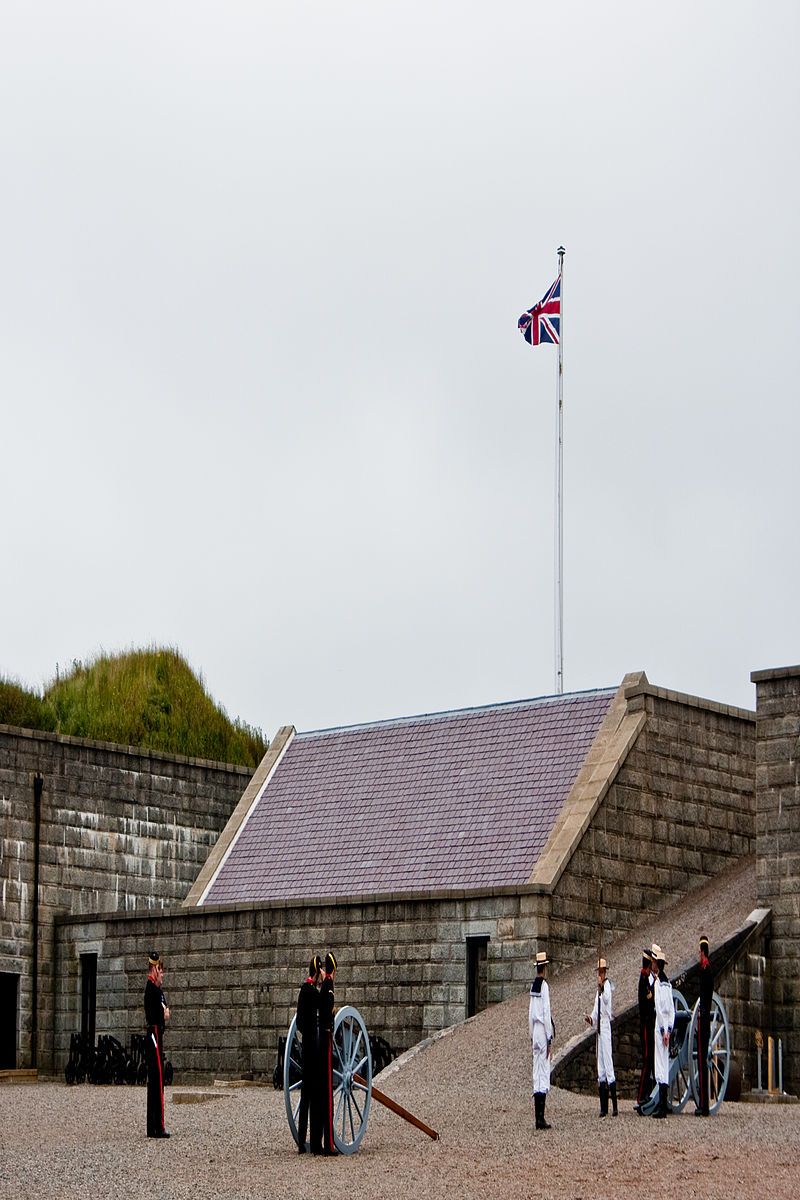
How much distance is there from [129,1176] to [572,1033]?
9.19m

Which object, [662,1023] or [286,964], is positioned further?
[286,964]

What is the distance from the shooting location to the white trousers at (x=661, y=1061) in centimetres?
1978

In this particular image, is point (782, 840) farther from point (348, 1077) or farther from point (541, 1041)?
point (348, 1077)

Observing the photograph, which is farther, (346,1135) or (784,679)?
(784,679)

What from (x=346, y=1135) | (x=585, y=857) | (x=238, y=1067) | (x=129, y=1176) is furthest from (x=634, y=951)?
(x=129, y=1176)

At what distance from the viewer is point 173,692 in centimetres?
4494

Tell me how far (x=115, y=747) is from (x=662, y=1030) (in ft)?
57.4

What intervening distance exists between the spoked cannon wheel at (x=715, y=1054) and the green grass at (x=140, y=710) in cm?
2269

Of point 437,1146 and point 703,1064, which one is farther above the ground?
point 703,1064

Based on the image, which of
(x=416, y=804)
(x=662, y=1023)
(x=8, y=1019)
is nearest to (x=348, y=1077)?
(x=662, y=1023)

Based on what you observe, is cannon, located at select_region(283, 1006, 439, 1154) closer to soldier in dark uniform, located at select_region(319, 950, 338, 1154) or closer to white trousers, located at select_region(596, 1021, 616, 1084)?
soldier in dark uniform, located at select_region(319, 950, 338, 1154)

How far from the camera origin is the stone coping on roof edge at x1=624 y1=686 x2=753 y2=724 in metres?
30.8

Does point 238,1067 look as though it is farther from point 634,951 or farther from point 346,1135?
point 346,1135

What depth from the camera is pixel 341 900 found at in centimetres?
2914
